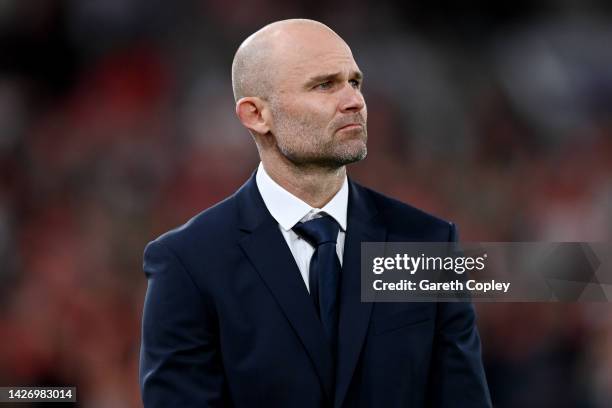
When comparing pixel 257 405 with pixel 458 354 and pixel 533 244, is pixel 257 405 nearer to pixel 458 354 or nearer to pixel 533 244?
pixel 458 354

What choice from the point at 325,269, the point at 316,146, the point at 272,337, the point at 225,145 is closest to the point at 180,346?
the point at 272,337

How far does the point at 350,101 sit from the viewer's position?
1674 millimetres

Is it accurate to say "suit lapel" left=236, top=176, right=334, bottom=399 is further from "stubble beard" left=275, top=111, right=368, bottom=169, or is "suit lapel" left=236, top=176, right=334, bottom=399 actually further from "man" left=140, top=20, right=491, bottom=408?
"stubble beard" left=275, top=111, right=368, bottom=169

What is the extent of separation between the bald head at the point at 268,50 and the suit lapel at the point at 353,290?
262 mm

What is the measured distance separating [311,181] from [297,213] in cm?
6

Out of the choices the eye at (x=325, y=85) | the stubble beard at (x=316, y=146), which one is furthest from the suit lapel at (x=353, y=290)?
the eye at (x=325, y=85)

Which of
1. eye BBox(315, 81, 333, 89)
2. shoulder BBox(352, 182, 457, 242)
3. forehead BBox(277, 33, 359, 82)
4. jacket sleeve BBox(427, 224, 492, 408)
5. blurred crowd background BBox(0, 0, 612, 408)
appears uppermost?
blurred crowd background BBox(0, 0, 612, 408)

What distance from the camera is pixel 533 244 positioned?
12.9ft

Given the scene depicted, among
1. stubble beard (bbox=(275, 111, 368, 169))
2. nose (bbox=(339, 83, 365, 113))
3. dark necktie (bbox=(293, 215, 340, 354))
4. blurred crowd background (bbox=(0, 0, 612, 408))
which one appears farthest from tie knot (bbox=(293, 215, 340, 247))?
blurred crowd background (bbox=(0, 0, 612, 408))

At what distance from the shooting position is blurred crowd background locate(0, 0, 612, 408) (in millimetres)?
3699

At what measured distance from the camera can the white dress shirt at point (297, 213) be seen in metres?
1.72

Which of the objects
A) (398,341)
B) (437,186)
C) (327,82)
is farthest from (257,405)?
(437,186)

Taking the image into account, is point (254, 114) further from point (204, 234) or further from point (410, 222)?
point (410, 222)

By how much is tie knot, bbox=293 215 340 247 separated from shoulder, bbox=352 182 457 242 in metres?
0.11
